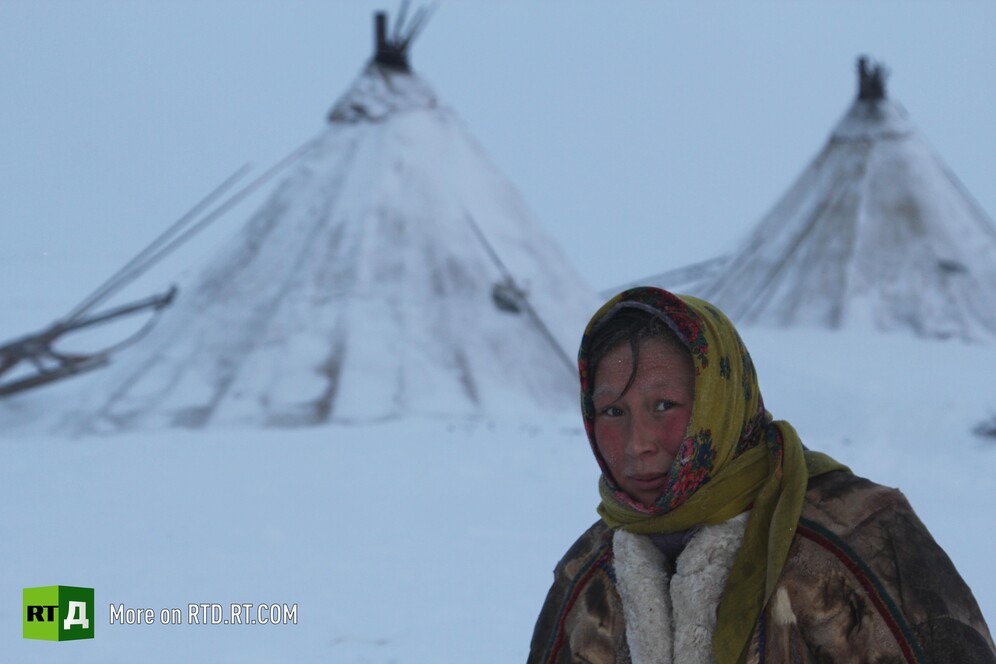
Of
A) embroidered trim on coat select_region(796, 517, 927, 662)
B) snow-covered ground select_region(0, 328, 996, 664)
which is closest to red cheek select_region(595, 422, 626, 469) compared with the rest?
embroidered trim on coat select_region(796, 517, 927, 662)

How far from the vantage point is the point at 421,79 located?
27.5 ft

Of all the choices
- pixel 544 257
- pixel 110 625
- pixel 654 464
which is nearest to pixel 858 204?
pixel 544 257

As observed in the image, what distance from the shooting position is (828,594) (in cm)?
125

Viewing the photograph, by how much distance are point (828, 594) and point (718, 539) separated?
121mm

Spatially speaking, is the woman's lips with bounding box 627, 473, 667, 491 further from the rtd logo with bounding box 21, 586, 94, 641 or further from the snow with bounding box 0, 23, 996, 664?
the rtd logo with bounding box 21, 586, 94, 641

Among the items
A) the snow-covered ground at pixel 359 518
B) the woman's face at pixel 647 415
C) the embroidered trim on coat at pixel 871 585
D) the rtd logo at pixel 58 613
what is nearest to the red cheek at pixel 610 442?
the woman's face at pixel 647 415

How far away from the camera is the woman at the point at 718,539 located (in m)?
1.23

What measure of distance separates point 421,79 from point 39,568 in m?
4.86

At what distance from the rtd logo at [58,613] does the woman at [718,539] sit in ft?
7.89

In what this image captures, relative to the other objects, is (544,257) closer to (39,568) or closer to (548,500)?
(548,500)

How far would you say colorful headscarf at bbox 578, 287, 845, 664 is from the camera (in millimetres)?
1284

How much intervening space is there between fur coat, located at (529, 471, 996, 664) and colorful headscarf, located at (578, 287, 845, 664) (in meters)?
0.02

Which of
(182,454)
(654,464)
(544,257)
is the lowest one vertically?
(182,454)

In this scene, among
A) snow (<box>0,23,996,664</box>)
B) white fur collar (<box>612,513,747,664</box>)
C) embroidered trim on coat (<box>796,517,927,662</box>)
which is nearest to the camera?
embroidered trim on coat (<box>796,517,927,662</box>)
